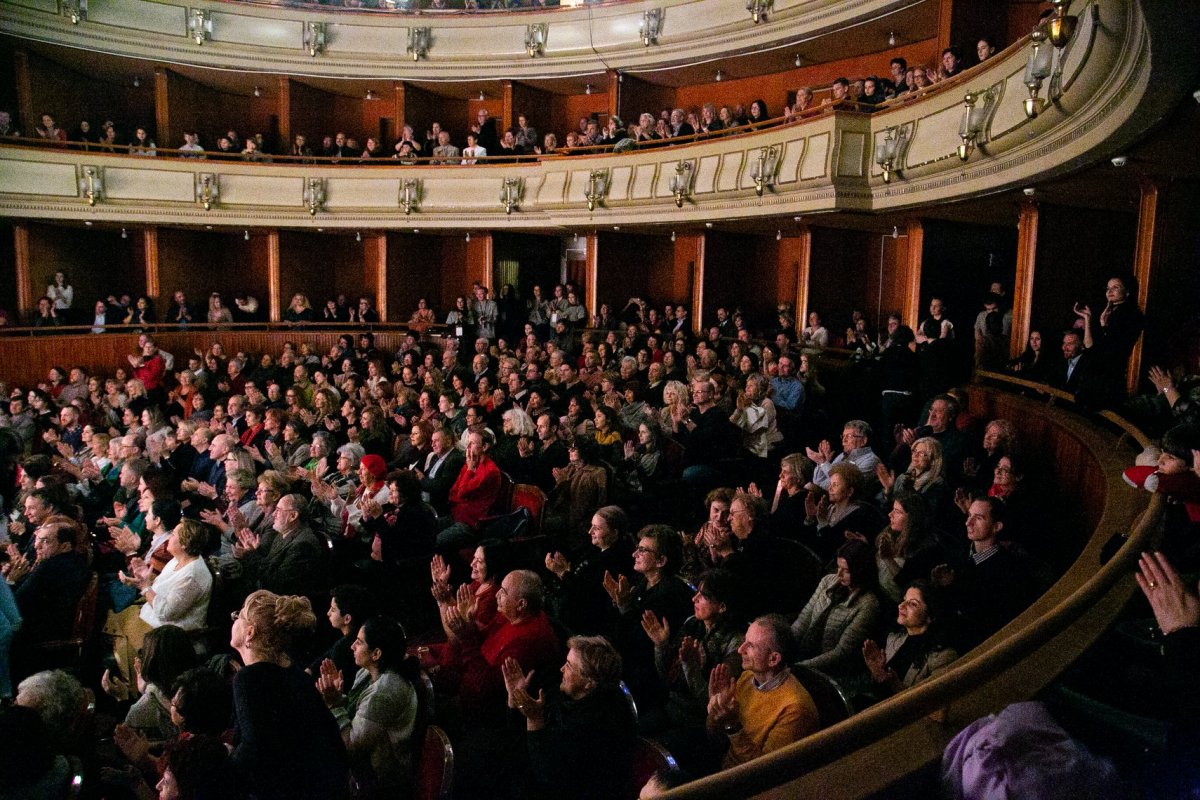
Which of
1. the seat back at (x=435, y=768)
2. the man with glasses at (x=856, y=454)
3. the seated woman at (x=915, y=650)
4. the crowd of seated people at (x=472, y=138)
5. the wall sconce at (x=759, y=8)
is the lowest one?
the seat back at (x=435, y=768)

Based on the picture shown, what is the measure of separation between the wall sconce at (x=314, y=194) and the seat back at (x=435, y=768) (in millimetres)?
12727

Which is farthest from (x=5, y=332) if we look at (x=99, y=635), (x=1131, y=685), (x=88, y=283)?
(x=1131, y=685)

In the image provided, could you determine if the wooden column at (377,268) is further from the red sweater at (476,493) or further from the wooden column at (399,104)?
the red sweater at (476,493)

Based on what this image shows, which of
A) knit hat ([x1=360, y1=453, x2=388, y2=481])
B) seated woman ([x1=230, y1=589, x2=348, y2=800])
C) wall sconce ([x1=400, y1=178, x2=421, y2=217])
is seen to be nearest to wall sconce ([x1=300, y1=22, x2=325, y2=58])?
wall sconce ([x1=400, y1=178, x2=421, y2=217])

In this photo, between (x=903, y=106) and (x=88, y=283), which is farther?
(x=88, y=283)

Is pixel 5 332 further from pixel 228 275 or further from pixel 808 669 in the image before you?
pixel 808 669

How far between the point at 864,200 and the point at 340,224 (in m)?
8.50

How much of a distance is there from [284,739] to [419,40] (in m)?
14.3

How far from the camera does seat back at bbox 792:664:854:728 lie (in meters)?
2.55

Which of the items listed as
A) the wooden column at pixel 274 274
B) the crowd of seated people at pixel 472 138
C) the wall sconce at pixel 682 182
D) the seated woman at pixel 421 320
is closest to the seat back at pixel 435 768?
the crowd of seated people at pixel 472 138

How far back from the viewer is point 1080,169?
19.0ft

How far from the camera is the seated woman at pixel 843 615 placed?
122 inches

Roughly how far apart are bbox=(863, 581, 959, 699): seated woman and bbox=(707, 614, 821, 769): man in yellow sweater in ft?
0.99

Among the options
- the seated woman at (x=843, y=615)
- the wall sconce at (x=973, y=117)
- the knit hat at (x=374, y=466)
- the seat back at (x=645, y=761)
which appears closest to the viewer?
the seat back at (x=645, y=761)
